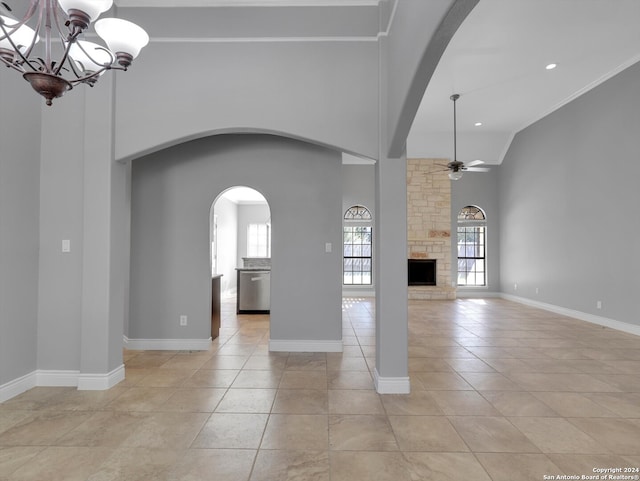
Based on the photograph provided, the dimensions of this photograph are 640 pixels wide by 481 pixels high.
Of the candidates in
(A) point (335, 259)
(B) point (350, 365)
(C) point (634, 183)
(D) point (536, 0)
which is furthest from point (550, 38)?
(B) point (350, 365)

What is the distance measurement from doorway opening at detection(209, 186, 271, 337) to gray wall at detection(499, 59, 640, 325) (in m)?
5.73

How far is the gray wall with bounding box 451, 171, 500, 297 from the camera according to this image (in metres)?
9.36

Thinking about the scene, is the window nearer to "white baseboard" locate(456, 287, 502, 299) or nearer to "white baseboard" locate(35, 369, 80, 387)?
"white baseboard" locate(456, 287, 502, 299)

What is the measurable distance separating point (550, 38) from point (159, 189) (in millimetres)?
5518

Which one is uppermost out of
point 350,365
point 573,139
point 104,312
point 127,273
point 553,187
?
point 573,139

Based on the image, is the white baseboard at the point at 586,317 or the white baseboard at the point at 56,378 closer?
the white baseboard at the point at 56,378

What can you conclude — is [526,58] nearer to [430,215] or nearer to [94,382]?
[430,215]

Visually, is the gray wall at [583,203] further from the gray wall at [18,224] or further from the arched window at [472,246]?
the gray wall at [18,224]

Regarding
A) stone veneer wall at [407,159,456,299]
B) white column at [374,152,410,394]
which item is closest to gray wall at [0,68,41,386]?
white column at [374,152,410,394]

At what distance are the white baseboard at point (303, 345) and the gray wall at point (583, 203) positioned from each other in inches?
187

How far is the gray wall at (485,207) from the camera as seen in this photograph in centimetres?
936

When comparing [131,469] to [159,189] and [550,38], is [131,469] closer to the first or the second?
[159,189]

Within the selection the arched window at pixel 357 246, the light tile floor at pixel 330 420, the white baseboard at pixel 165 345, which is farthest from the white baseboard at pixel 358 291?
the white baseboard at pixel 165 345

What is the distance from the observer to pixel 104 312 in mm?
3152
